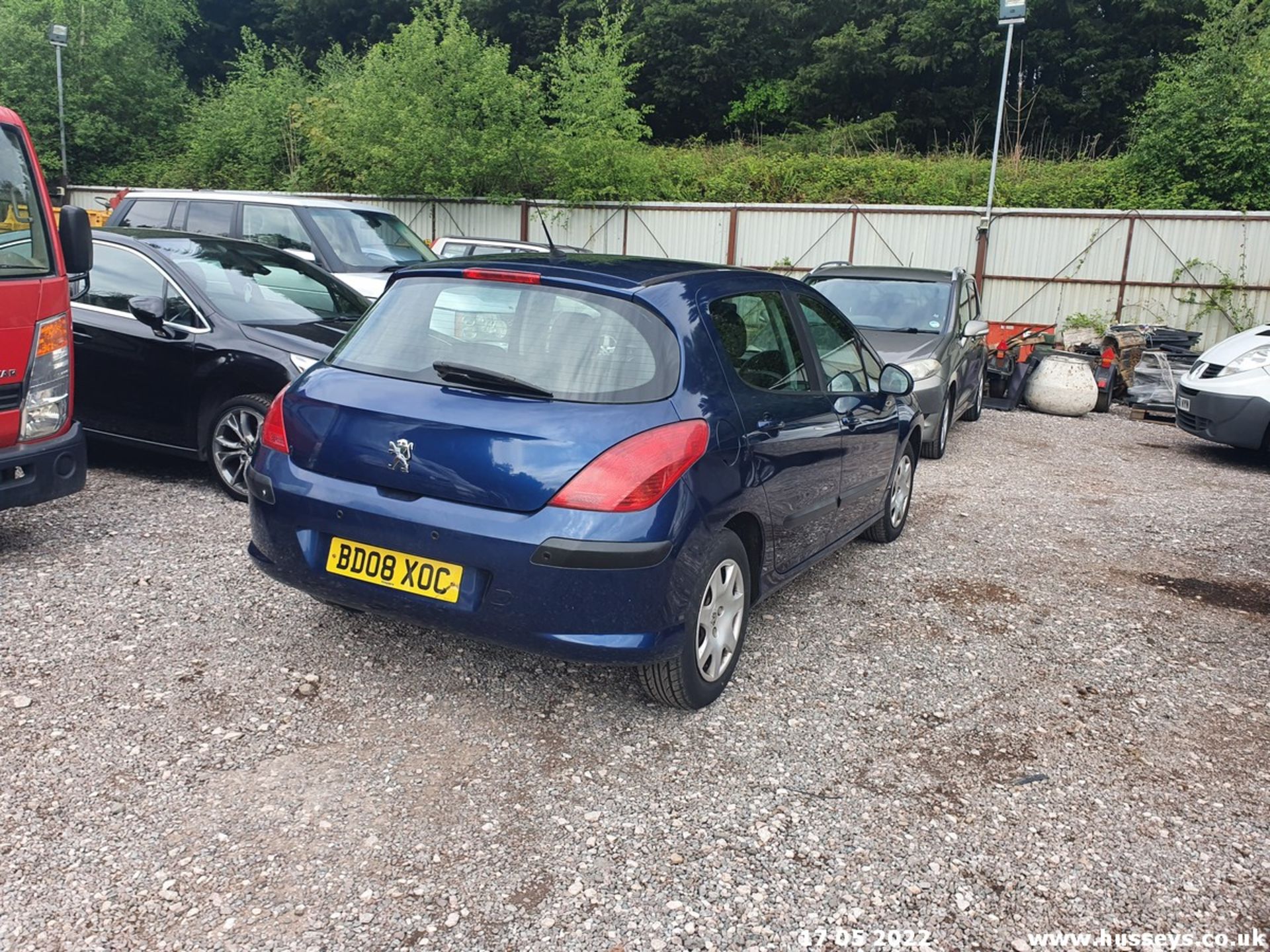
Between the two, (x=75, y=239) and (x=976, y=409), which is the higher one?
(x=75, y=239)

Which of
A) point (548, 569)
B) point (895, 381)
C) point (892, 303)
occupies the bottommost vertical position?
point (548, 569)

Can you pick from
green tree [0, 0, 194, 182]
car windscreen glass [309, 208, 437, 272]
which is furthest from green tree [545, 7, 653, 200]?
green tree [0, 0, 194, 182]

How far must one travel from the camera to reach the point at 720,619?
3.67 meters

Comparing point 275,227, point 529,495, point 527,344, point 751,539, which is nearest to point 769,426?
point 751,539

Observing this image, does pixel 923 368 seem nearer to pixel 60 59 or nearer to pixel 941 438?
pixel 941 438

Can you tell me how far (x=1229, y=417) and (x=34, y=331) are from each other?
926cm

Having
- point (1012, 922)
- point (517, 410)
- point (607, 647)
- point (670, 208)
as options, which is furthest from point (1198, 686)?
point (670, 208)

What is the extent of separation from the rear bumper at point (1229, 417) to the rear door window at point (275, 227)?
354 inches

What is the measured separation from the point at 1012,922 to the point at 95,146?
35848 mm

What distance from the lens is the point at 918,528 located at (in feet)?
21.2

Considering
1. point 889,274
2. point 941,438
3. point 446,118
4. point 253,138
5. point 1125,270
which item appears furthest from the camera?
point 253,138

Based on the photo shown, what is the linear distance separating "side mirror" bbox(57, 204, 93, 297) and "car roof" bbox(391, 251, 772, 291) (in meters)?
2.16

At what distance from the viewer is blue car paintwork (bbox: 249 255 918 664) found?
3164 mm

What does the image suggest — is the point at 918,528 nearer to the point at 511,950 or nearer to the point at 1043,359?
the point at 511,950
